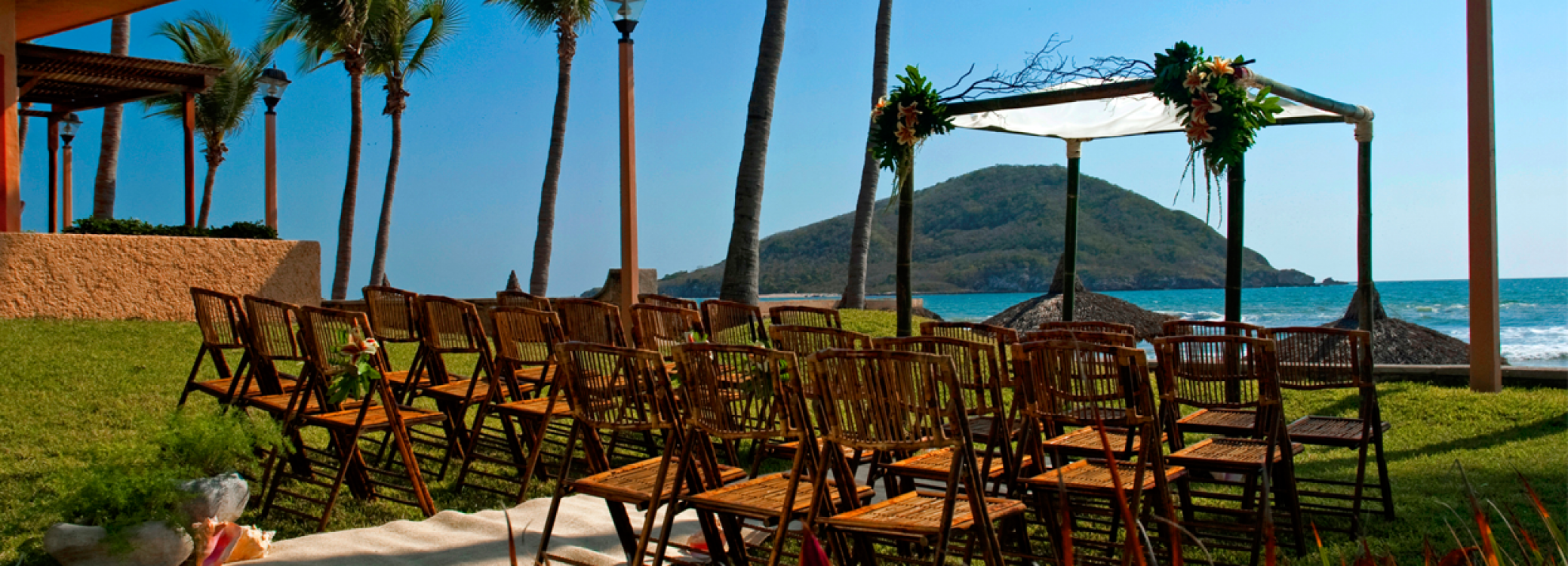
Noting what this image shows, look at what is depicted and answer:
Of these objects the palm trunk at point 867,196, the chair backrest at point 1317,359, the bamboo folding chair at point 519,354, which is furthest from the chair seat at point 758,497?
the palm trunk at point 867,196

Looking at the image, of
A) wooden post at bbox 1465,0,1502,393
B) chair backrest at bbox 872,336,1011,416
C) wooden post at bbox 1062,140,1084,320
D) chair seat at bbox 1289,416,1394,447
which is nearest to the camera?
chair backrest at bbox 872,336,1011,416

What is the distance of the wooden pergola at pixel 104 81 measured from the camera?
13430mm

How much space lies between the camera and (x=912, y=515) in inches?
123

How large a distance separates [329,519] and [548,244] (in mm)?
15219

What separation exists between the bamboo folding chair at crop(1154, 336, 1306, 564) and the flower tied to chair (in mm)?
3196

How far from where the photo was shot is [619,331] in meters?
5.36

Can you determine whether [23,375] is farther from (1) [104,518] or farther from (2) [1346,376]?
(2) [1346,376]

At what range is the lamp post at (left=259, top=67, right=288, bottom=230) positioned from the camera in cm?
1369

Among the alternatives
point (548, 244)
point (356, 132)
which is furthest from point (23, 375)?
point (356, 132)

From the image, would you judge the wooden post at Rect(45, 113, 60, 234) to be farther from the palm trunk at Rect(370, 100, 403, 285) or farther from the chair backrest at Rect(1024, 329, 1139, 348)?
the chair backrest at Rect(1024, 329, 1139, 348)

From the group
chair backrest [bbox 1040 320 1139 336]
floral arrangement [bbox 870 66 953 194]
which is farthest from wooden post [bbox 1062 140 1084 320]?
chair backrest [bbox 1040 320 1139 336]

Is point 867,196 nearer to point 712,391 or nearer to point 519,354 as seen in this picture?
point 519,354

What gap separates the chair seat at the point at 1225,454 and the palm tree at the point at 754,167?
318 inches

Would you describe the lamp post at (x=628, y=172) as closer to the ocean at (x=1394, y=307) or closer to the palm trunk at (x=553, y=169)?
the palm trunk at (x=553, y=169)
